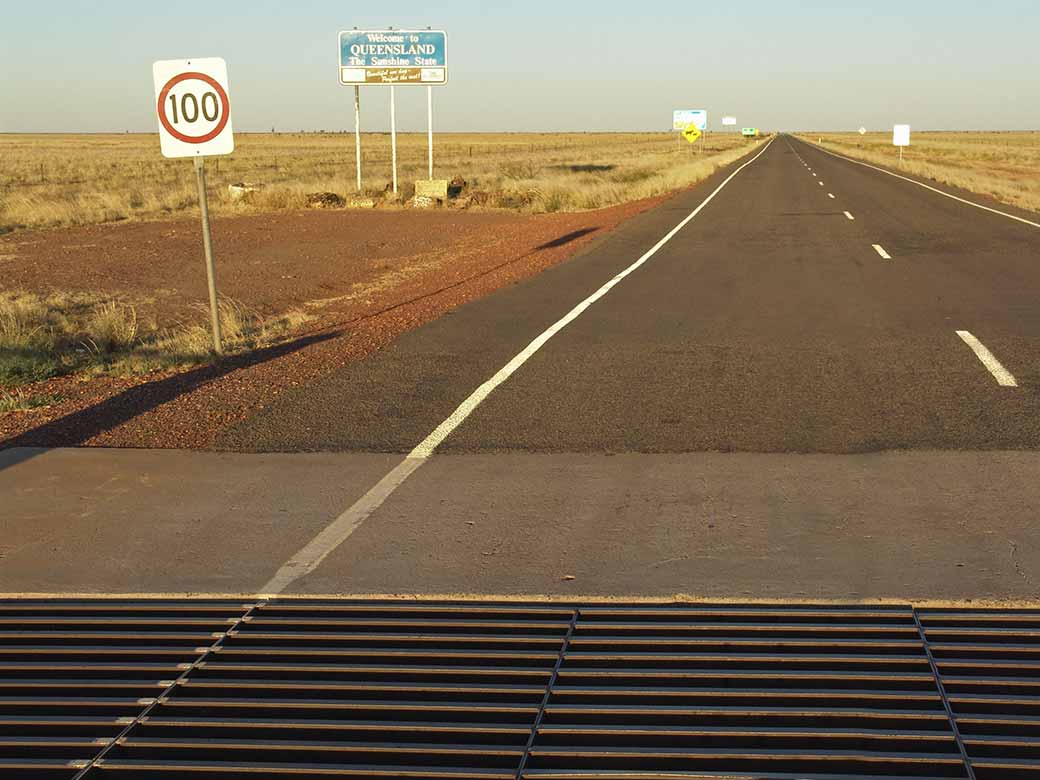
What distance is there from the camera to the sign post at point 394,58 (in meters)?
37.2

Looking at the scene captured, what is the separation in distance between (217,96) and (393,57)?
30.6 m

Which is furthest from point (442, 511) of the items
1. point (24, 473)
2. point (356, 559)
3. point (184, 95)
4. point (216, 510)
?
point (184, 95)

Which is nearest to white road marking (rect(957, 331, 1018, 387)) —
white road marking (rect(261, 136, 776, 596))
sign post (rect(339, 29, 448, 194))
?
white road marking (rect(261, 136, 776, 596))

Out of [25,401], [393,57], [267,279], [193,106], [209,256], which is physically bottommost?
[267,279]

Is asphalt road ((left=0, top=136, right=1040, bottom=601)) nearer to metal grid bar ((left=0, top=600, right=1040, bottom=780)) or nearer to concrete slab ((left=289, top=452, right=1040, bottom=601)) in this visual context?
concrete slab ((left=289, top=452, right=1040, bottom=601))

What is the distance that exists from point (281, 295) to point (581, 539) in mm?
12868

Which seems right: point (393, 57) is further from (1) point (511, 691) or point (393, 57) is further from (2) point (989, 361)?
(1) point (511, 691)

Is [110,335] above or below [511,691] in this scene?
below

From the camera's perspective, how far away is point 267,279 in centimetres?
1872

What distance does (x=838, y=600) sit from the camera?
13.5 ft

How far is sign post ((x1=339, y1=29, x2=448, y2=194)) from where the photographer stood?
122 ft

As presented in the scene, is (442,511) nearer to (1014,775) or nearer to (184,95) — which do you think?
(1014,775)

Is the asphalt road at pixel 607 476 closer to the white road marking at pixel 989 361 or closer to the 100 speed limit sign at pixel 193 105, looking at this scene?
the white road marking at pixel 989 361

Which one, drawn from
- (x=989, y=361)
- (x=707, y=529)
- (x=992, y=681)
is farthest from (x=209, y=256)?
(x=992, y=681)
